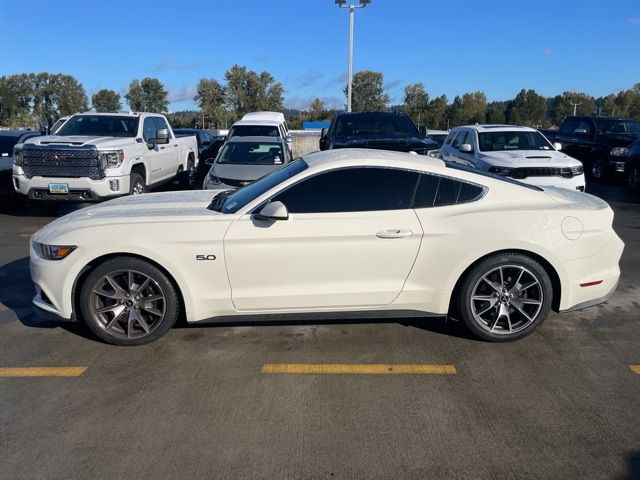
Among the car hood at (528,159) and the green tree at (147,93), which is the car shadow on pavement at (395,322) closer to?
the car hood at (528,159)

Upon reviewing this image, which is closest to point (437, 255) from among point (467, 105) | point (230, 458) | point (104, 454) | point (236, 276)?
point (236, 276)

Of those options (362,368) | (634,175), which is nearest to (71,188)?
(362,368)

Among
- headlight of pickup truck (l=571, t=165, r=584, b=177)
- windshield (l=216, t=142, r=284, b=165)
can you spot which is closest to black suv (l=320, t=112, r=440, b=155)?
windshield (l=216, t=142, r=284, b=165)

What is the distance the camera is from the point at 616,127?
16.2 meters

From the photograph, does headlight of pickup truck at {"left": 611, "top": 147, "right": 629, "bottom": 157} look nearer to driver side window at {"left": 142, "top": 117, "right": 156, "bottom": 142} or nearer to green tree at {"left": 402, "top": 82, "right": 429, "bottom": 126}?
driver side window at {"left": 142, "top": 117, "right": 156, "bottom": 142}

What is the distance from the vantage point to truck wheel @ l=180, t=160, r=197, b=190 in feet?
47.8

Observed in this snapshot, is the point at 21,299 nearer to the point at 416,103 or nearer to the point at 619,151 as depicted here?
the point at 619,151

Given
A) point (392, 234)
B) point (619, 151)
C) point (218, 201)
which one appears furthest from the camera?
point (619, 151)

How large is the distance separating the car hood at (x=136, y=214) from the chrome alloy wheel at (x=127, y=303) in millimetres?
448

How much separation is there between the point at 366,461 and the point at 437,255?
1.86 m

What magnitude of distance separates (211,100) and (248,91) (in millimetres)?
4080

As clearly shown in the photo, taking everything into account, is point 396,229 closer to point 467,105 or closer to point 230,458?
point 230,458

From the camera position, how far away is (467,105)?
51688mm

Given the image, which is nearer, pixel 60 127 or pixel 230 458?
pixel 230 458
